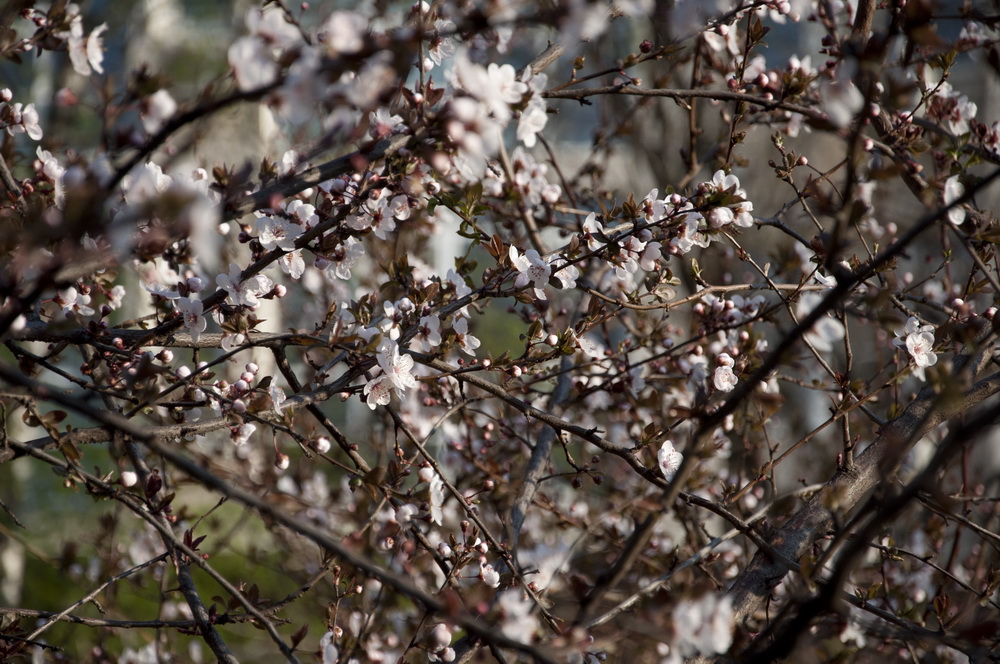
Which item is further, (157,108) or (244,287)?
(244,287)

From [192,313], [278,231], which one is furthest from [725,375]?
[192,313]

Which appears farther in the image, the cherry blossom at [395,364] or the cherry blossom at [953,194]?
the cherry blossom at [395,364]

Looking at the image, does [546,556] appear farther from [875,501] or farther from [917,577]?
[875,501]

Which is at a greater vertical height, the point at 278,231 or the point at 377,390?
the point at 278,231

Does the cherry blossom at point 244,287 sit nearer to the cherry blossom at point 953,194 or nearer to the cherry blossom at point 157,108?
the cherry blossom at point 157,108

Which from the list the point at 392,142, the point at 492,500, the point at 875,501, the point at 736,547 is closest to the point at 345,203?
the point at 392,142

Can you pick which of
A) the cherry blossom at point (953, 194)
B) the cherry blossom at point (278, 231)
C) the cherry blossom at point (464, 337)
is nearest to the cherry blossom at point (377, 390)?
the cherry blossom at point (464, 337)

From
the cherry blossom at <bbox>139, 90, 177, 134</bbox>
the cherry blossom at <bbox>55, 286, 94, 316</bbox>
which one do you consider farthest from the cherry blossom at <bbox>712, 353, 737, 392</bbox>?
the cherry blossom at <bbox>55, 286, 94, 316</bbox>

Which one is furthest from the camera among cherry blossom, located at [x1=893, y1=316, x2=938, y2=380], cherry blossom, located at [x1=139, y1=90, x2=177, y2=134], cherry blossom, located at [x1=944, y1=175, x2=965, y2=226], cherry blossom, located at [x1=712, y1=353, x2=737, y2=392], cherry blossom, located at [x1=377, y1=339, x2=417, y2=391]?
cherry blossom, located at [x1=712, y1=353, x2=737, y2=392]

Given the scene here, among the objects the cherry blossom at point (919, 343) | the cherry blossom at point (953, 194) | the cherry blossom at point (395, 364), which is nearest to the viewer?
the cherry blossom at point (953, 194)

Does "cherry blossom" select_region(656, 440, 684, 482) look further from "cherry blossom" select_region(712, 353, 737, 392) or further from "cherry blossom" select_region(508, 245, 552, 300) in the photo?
"cherry blossom" select_region(508, 245, 552, 300)

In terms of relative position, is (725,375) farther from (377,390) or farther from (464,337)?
(377,390)

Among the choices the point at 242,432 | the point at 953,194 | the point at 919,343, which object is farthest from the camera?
the point at 919,343

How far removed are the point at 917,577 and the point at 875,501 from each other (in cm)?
236
